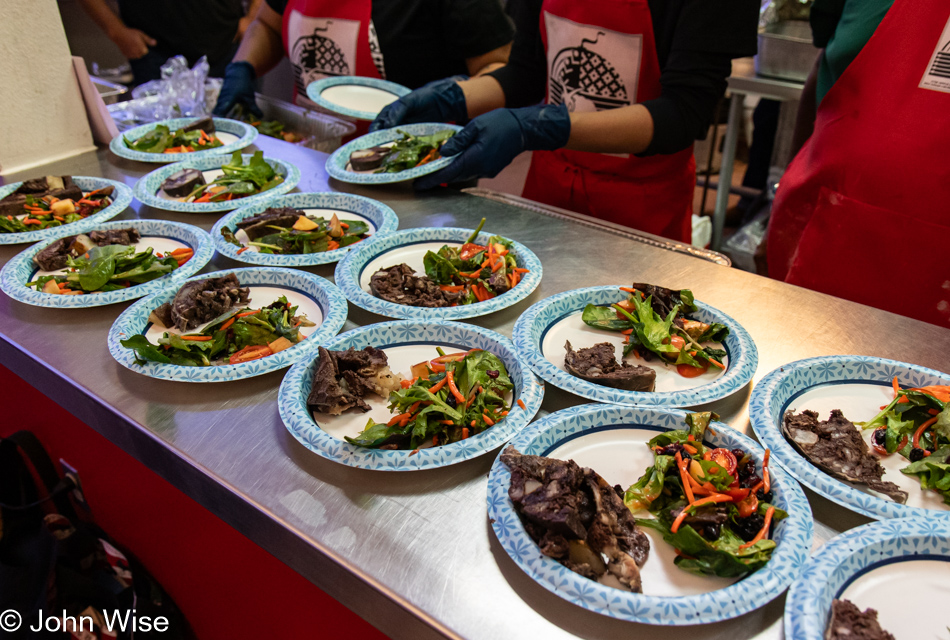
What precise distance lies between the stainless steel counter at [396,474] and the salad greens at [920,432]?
0.16 m

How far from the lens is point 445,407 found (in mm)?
1292

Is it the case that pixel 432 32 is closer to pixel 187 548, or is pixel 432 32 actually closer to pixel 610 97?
pixel 610 97

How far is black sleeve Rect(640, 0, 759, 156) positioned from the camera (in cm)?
235

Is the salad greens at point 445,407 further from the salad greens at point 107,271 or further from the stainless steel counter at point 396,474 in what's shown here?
the salad greens at point 107,271

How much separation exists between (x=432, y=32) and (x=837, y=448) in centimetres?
333

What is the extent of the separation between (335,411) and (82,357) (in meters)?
0.76

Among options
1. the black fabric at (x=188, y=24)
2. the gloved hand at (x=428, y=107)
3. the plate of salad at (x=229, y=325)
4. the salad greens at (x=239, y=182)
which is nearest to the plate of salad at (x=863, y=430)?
the plate of salad at (x=229, y=325)

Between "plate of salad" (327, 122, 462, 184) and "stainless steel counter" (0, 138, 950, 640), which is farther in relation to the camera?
"plate of salad" (327, 122, 462, 184)

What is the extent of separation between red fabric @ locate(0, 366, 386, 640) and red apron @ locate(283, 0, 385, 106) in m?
2.20

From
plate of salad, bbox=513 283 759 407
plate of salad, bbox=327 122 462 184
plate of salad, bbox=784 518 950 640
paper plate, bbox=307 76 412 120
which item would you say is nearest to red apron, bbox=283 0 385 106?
paper plate, bbox=307 76 412 120

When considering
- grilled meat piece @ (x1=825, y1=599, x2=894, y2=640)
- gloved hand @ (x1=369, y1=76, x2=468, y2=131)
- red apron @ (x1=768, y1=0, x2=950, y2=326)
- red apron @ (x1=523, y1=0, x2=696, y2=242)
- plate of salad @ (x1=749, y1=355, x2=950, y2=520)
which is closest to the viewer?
grilled meat piece @ (x1=825, y1=599, x2=894, y2=640)

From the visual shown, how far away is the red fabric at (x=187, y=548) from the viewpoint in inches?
59.7

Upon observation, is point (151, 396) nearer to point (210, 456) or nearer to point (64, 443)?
point (210, 456)

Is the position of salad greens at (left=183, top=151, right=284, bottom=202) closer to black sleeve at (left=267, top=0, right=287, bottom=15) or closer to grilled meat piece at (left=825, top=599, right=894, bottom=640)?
black sleeve at (left=267, top=0, right=287, bottom=15)
